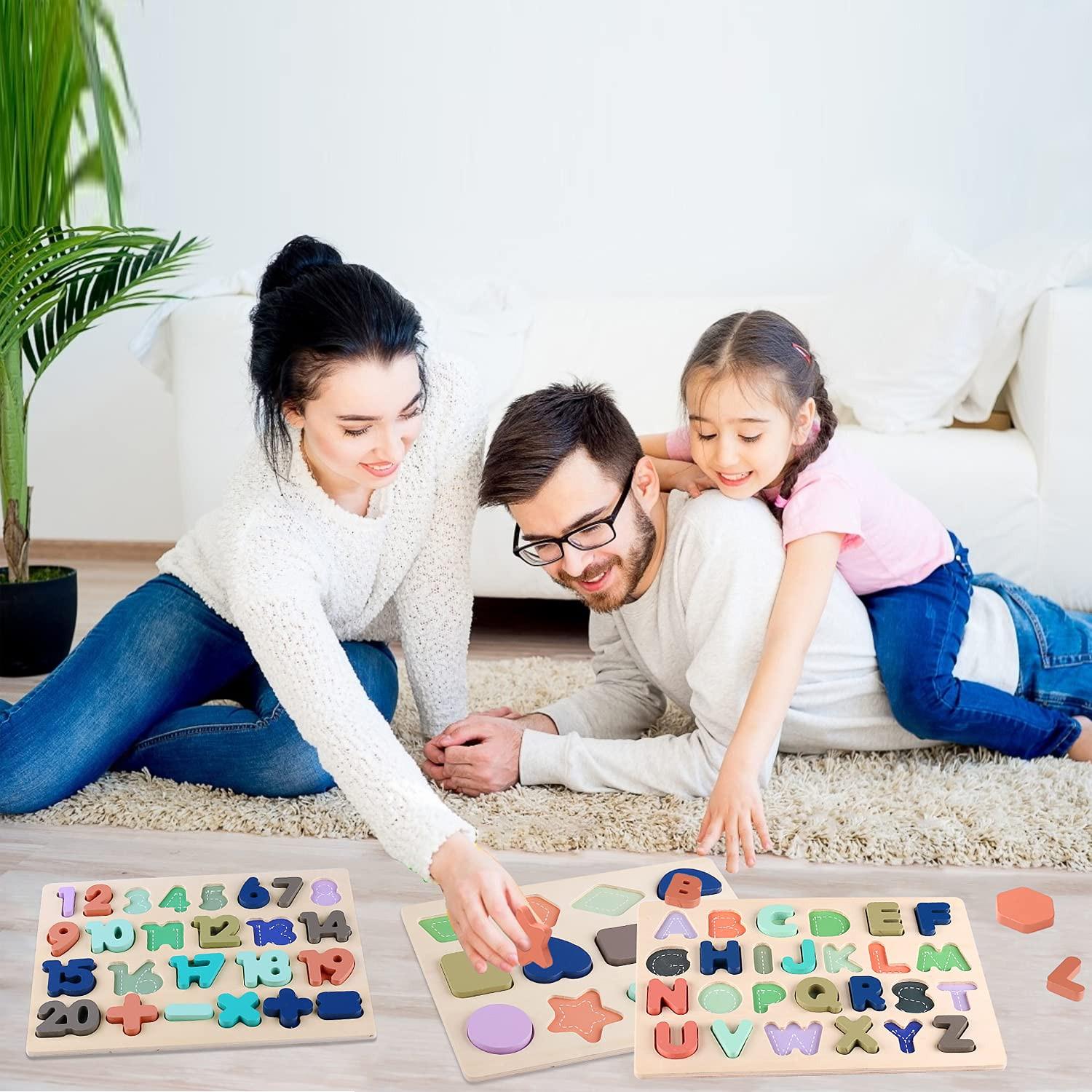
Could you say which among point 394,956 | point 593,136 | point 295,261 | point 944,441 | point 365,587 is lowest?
point 394,956

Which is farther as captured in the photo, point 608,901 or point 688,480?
point 688,480

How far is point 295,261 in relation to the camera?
1.38 metres

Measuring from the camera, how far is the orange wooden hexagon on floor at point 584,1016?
1030mm

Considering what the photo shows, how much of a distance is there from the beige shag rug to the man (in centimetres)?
4

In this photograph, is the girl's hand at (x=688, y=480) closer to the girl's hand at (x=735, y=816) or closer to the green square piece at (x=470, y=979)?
the girl's hand at (x=735, y=816)

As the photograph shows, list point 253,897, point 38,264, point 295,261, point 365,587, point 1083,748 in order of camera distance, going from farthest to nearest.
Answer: point 38,264, point 1083,748, point 365,587, point 295,261, point 253,897

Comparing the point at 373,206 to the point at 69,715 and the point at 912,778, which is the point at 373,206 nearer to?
the point at 69,715

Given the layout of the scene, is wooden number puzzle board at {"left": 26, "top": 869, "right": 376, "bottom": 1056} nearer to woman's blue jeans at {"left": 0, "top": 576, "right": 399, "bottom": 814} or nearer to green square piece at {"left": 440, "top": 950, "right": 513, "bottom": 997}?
green square piece at {"left": 440, "top": 950, "right": 513, "bottom": 997}

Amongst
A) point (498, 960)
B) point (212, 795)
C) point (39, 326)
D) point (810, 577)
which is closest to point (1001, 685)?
point (810, 577)

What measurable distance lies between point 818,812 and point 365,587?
2.06ft

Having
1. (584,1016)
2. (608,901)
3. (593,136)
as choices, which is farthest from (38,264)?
(584,1016)

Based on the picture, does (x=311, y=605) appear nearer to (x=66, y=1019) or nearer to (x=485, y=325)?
(x=66, y=1019)

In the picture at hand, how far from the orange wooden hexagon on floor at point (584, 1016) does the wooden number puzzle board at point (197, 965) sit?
0.53 feet

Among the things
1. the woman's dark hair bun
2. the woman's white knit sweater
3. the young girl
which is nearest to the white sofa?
the young girl
